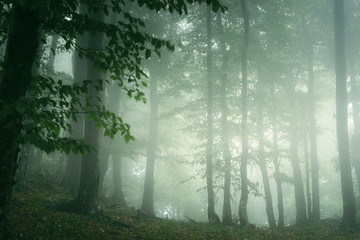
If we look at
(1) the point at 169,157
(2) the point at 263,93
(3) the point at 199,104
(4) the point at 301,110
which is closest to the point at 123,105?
(1) the point at 169,157

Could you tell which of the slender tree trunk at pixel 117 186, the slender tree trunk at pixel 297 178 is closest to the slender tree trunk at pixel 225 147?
the slender tree trunk at pixel 297 178

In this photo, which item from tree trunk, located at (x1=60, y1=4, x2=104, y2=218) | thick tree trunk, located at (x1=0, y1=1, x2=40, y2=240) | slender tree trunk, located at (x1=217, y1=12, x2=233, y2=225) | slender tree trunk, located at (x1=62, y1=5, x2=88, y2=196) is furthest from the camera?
slender tree trunk, located at (x1=217, y1=12, x2=233, y2=225)

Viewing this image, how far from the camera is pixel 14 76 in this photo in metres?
2.89

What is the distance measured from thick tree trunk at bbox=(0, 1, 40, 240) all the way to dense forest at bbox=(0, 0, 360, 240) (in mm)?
11

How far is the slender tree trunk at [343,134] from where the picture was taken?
473 inches

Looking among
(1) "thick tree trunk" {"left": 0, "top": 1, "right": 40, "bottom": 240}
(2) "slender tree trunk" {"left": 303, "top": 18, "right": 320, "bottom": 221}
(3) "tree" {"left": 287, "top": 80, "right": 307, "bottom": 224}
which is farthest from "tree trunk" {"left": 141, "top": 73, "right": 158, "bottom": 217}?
(1) "thick tree trunk" {"left": 0, "top": 1, "right": 40, "bottom": 240}

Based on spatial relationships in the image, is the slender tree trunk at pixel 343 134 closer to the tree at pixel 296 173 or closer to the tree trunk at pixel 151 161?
the tree at pixel 296 173

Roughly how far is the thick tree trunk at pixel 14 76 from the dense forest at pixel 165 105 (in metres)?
0.01

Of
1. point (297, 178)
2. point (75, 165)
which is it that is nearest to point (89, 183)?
point (75, 165)

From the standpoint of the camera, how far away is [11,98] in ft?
9.39

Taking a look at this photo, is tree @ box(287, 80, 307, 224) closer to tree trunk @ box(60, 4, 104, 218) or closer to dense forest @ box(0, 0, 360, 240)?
dense forest @ box(0, 0, 360, 240)

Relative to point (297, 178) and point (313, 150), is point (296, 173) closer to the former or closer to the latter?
point (297, 178)

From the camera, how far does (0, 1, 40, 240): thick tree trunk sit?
281 centimetres

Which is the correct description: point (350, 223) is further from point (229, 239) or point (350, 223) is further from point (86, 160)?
point (86, 160)
